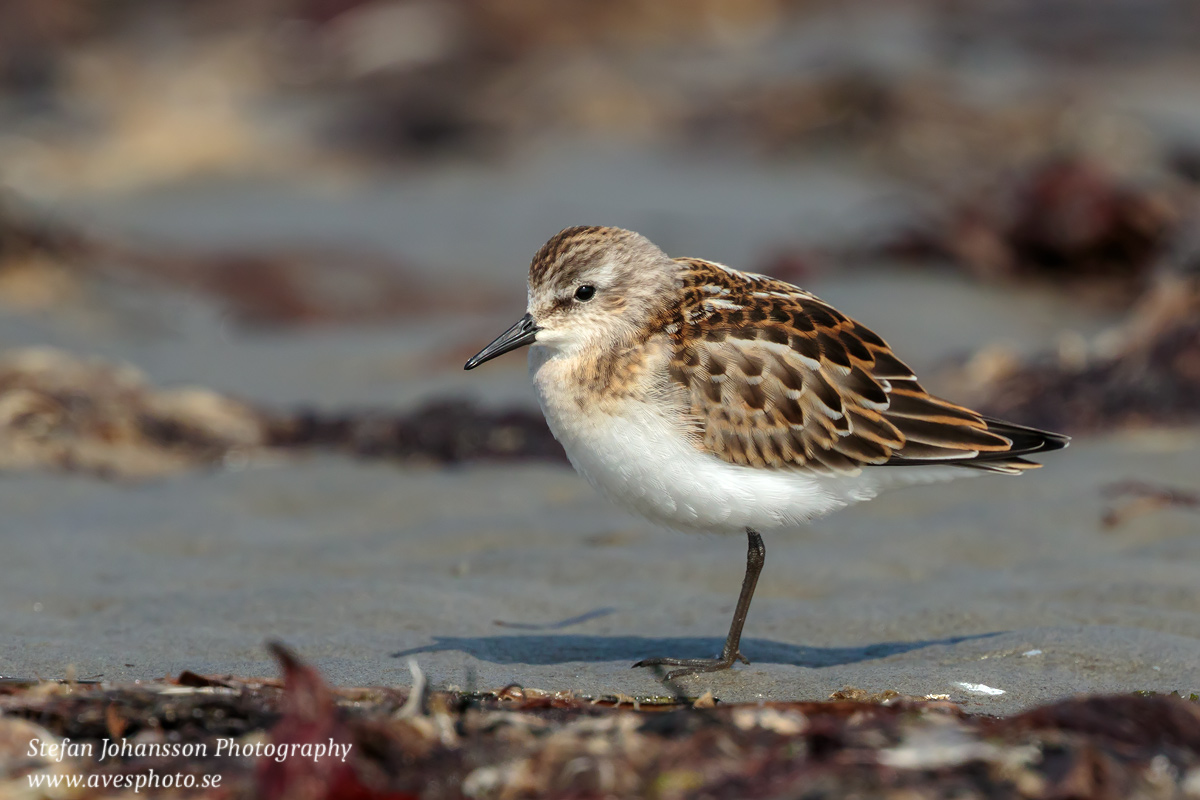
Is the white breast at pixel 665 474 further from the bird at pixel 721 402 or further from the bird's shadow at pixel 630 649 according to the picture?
the bird's shadow at pixel 630 649

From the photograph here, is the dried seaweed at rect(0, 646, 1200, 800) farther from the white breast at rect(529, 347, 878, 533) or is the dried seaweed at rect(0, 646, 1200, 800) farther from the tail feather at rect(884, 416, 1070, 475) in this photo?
the tail feather at rect(884, 416, 1070, 475)

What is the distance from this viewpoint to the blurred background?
7.27 metres

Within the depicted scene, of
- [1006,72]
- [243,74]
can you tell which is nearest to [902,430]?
[1006,72]

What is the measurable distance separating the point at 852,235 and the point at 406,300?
350 cm

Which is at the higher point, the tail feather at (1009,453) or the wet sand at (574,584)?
the tail feather at (1009,453)

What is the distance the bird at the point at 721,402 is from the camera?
4438 mm

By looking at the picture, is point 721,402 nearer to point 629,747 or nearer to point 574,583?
point 574,583

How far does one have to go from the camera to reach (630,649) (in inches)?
185

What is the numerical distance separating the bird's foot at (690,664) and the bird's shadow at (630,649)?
16 cm

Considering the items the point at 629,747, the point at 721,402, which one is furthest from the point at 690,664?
the point at 629,747

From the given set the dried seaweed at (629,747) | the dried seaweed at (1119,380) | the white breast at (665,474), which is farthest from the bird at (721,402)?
the dried seaweed at (1119,380)

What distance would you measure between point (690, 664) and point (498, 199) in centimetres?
884

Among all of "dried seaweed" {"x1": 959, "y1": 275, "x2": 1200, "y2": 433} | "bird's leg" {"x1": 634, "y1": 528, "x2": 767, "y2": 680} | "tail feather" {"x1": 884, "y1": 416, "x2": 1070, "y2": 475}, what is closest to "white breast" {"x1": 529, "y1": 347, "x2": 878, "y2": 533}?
"bird's leg" {"x1": 634, "y1": 528, "x2": 767, "y2": 680}

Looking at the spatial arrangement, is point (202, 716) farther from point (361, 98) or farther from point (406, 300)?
point (361, 98)
